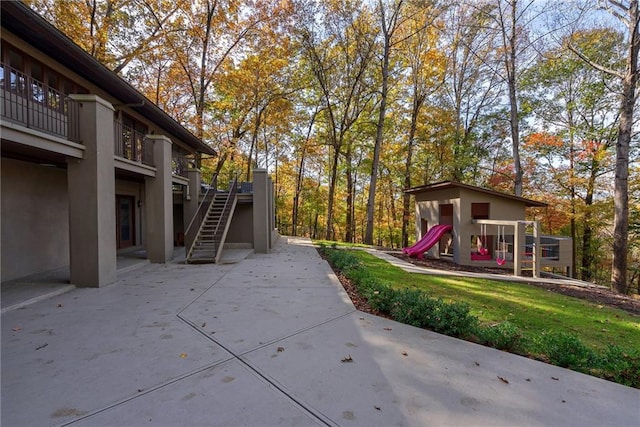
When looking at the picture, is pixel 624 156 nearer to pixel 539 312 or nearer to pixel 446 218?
pixel 446 218

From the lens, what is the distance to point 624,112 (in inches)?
349

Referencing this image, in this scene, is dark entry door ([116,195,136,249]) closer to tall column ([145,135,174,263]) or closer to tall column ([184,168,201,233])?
tall column ([184,168,201,233])

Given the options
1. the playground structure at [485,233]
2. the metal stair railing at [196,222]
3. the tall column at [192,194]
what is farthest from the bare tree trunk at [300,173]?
the playground structure at [485,233]

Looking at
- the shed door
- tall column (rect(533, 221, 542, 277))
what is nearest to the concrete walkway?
tall column (rect(533, 221, 542, 277))

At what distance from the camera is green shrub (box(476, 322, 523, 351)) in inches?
128

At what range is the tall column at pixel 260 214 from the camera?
36.7ft

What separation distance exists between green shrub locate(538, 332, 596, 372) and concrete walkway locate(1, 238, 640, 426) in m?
0.17

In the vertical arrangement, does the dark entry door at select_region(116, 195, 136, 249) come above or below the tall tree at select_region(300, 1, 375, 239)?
below

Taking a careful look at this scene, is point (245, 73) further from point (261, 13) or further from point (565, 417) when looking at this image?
point (565, 417)

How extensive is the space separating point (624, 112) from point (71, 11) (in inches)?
865

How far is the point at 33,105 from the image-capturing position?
245 inches

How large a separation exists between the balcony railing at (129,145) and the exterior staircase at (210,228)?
8.56 feet

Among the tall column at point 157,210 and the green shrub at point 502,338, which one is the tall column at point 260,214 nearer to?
the tall column at point 157,210

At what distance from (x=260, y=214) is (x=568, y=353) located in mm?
9836
